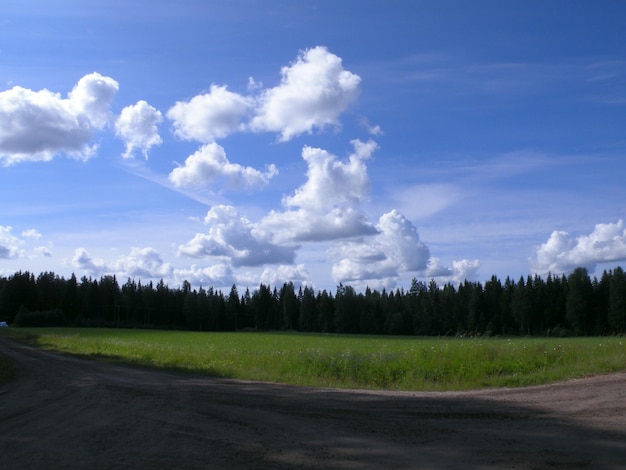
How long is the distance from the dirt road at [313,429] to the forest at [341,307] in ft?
258

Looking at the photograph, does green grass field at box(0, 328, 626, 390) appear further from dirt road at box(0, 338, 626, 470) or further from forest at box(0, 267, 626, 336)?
forest at box(0, 267, 626, 336)

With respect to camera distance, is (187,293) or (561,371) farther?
(187,293)

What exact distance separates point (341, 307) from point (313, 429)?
121 metres

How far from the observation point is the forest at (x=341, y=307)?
9319cm

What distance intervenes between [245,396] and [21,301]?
5036 inches

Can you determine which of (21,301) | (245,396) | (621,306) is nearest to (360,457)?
(245,396)

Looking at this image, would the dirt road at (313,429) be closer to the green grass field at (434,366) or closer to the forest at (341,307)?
the green grass field at (434,366)

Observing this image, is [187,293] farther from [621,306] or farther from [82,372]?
[82,372]

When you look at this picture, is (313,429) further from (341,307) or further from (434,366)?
(341,307)

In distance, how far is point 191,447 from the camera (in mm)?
8414

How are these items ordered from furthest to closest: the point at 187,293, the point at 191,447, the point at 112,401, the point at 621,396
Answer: the point at 187,293 < the point at 112,401 < the point at 621,396 < the point at 191,447

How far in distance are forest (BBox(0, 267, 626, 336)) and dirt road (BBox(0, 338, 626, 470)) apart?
7862 centimetres

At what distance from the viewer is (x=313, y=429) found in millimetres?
9461

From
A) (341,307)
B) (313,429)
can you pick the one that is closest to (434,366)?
(313,429)
